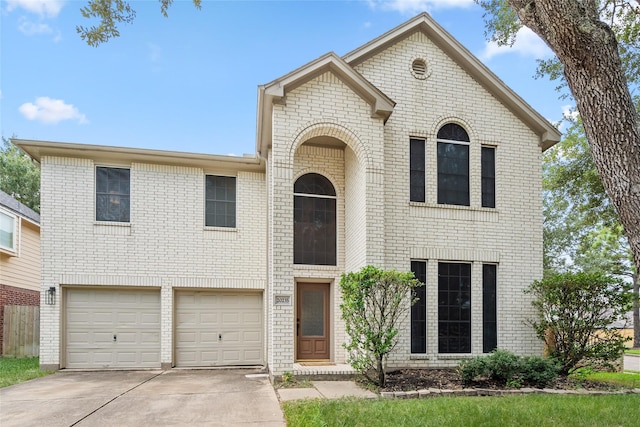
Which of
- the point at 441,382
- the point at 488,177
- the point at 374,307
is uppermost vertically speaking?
the point at 488,177

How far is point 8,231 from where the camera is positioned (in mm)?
15047

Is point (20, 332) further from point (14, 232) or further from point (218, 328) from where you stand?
point (218, 328)

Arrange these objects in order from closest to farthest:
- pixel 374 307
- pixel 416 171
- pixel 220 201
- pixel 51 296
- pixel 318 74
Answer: pixel 374 307 → pixel 318 74 → pixel 416 171 → pixel 51 296 → pixel 220 201

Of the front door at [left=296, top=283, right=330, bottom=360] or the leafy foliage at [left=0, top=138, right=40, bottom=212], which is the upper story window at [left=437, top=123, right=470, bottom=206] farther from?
the leafy foliage at [left=0, top=138, right=40, bottom=212]

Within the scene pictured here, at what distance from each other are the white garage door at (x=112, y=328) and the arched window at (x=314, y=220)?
386 cm

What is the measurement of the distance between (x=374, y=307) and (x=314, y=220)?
339 centimetres

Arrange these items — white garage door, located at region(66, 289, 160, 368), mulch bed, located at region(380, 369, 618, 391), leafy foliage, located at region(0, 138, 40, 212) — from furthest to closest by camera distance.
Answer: leafy foliage, located at region(0, 138, 40, 212) < white garage door, located at region(66, 289, 160, 368) < mulch bed, located at region(380, 369, 618, 391)

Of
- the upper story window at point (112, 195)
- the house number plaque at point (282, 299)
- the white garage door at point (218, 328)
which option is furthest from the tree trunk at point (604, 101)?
the upper story window at point (112, 195)

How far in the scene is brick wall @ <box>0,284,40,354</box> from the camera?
48.8ft

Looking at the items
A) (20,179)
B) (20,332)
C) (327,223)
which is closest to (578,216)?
(327,223)

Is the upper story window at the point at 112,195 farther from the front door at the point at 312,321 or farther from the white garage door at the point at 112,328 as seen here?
the front door at the point at 312,321

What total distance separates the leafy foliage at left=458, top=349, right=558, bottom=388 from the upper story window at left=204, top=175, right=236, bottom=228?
6.71 meters

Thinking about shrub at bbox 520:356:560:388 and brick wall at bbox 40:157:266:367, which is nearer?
shrub at bbox 520:356:560:388

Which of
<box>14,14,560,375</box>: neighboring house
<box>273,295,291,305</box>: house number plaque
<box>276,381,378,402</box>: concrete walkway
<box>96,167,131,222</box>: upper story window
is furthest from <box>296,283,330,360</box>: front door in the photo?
<box>96,167,131,222</box>: upper story window
